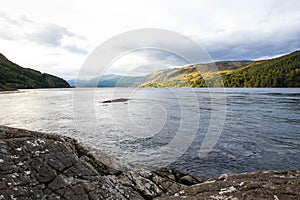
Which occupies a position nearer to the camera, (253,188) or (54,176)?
(253,188)

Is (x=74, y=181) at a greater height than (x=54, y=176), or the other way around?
(x=54, y=176)

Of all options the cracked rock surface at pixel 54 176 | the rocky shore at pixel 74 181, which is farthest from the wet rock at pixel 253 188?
the cracked rock surface at pixel 54 176

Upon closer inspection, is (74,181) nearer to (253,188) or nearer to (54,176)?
(54,176)

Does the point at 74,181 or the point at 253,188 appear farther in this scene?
the point at 74,181

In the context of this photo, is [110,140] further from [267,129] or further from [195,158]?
[267,129]

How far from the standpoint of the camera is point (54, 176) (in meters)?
5.86

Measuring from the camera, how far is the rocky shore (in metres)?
5.21

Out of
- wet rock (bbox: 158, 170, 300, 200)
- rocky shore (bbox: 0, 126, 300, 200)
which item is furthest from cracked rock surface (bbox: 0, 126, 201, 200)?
wet rock (bbox: 158, 170, 300, 200)

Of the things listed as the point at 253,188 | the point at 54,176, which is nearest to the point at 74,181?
the point at 54,176

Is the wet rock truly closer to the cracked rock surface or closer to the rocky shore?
the rocky shore

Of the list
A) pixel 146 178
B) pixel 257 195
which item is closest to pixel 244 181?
pixel 257 195

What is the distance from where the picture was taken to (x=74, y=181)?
594cm

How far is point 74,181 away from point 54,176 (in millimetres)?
585

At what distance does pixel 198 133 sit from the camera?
21391 millimetres
